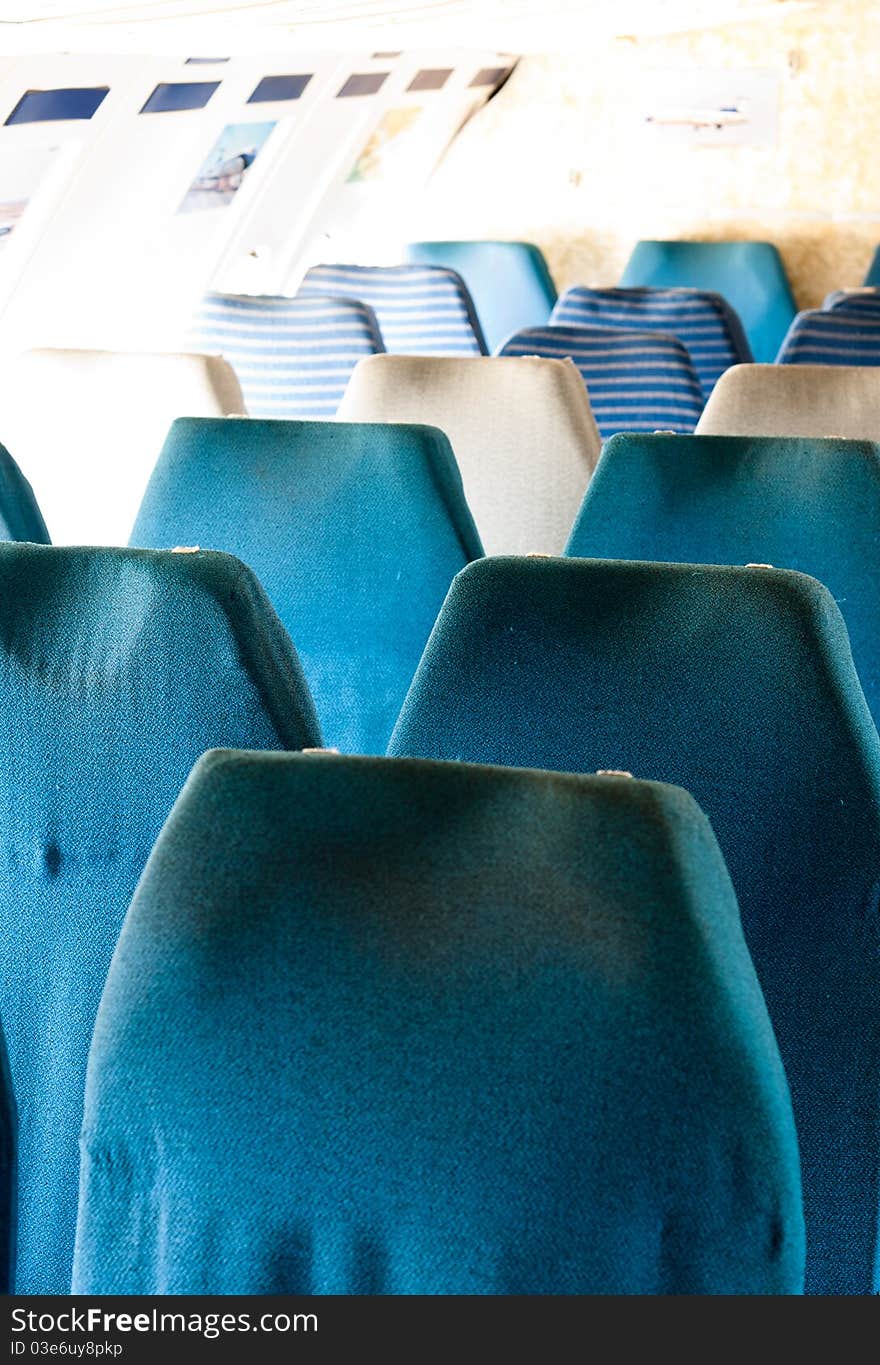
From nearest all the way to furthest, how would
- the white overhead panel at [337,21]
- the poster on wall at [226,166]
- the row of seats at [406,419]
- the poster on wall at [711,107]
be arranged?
1. the row of seats at [406,419]
2. the white overhead panel at [337,21]
3. the poster on wall at [226,166]
4. the poster on wall at [711,107]

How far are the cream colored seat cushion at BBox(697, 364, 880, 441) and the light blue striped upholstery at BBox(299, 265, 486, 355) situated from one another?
2.92 metres

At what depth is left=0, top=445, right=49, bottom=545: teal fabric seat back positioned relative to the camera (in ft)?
8.67

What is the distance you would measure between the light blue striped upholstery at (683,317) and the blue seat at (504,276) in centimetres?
253

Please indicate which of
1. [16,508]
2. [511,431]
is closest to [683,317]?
[511,431]

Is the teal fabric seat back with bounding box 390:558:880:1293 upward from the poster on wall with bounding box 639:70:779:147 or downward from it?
upward

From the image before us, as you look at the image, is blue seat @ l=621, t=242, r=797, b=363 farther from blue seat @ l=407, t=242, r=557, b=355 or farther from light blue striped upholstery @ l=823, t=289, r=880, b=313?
light blue striped upholstery @ l=823, t=289, r=880, b=313

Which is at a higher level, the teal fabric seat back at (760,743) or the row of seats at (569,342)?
the teal fabric seat back at (760,743)

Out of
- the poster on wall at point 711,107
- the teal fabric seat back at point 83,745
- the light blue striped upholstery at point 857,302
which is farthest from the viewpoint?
the poster on wall at point 711,107

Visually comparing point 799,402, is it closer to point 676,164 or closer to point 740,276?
point 740,276

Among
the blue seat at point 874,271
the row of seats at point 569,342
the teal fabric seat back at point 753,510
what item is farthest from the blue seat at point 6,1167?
the blue seat at point 874,271

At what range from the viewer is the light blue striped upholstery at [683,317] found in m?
5.69

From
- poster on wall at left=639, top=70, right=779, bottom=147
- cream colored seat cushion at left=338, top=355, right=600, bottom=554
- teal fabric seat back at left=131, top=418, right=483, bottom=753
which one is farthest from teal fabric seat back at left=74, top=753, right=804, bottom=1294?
poster on wall at left=639, top=70, right=779, bottom=147

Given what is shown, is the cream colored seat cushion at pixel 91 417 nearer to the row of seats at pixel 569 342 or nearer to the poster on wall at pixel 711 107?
the row of seats at pixel 569 342

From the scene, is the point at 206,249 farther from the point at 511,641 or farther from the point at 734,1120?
the point at 734,1120
